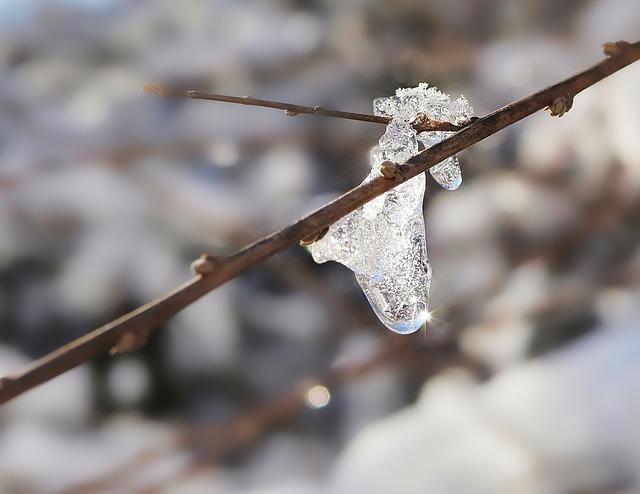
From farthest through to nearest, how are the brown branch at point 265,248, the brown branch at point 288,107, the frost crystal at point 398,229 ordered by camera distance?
the frost crystal at point 398,229, the brown branch at point 288,107, the brown branch at point 265,248

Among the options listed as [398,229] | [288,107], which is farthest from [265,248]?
[398,229]

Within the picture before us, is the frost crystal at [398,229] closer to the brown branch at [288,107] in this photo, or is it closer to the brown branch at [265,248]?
the brown branch at [288,107]

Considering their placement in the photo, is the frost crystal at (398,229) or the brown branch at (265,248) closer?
→ the brown branch at (265,248)

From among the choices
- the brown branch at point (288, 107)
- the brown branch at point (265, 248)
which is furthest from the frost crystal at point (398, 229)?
the brown branch at point (265, 248)

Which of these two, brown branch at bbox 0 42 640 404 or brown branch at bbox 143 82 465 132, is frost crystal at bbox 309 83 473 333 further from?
brown branch at bbox 0 42 640 404

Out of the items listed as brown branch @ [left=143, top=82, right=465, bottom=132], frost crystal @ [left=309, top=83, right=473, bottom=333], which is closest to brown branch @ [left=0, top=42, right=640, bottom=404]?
brown branch @ [left=143, top=82, right=465, bottom=132]

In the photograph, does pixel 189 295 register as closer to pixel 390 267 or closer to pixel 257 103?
pixel 257 103
